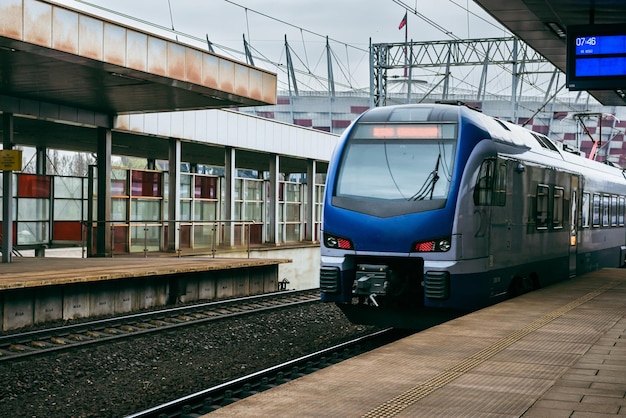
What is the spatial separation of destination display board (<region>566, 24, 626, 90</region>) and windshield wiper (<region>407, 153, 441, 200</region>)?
3.43 metres

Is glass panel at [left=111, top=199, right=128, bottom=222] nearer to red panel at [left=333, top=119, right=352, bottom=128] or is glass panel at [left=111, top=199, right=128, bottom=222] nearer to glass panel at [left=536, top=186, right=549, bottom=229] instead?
glass panel at [left=536, top=186, right=549, bottom=229]

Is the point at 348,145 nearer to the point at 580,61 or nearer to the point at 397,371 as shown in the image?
the point at 580,61

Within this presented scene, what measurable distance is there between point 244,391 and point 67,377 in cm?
241

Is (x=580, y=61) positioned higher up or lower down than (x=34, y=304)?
higher up

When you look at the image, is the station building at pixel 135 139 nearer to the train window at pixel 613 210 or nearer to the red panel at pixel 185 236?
the red panel at pixel 185 236

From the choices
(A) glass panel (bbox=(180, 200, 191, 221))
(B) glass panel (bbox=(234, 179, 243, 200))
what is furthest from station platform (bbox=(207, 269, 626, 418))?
(B) glass panel (bbox=(234, 179, 243, 200))

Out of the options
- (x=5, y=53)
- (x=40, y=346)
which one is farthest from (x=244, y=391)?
(x=5, y=53)

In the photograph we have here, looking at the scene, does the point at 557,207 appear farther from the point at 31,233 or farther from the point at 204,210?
the point at 204,210

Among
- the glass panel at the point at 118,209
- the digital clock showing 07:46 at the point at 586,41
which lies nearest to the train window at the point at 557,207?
the digital clock showing 07:46 at the point at 586,41

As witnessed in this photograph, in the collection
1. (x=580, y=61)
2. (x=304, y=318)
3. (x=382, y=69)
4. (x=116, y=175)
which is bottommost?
(x=304, y=318)

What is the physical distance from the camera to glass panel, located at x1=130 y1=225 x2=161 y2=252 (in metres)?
22.8

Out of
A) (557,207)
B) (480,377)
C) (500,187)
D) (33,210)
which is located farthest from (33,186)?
(480,377)

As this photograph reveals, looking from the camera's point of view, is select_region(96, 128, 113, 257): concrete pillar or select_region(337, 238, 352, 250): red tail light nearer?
select_region(337, 238, 352, 250): red tail light

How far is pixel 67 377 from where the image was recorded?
33.9 feet
